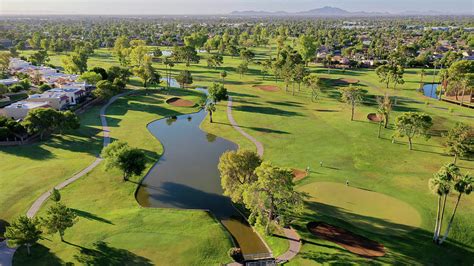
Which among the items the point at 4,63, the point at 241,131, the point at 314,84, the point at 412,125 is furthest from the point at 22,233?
the point at 4,63

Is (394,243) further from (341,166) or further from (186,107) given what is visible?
(186,107)

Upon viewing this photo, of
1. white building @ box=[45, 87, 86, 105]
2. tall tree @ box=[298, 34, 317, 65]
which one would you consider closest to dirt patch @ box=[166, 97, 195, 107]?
white building @ box=[45, 87, 86, 105]

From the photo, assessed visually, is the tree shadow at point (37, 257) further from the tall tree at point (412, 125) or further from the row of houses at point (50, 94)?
the tall tree at point (412, 125)

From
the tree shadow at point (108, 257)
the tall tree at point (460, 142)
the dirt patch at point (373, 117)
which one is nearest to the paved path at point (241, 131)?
the dirt patch at point (373, 117)

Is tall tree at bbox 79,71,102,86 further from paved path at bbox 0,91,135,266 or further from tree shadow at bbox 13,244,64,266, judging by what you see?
tree shadow at bbox 13,244,64,266

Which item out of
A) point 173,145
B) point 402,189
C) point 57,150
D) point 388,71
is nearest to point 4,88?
point 57,150

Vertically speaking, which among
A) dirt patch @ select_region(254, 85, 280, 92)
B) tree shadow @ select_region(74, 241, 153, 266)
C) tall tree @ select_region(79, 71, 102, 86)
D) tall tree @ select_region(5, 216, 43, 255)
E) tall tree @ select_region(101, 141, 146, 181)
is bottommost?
tree shadow @ select_region(74, 241, 153, 266)
